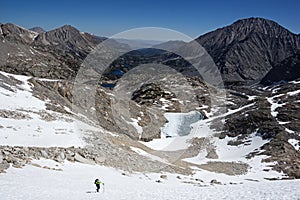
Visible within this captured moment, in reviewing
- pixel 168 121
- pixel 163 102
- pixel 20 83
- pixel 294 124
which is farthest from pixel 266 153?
pixel 163 102

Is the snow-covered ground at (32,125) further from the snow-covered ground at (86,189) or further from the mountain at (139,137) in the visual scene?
the snow-covered ground at (86,189)

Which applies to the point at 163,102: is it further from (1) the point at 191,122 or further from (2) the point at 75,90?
(2) the point at 75,90

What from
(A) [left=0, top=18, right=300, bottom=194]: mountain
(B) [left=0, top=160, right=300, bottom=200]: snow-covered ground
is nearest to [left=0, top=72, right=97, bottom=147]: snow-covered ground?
(A) [left=0, top=18, right=300, bottom=194]: mountain

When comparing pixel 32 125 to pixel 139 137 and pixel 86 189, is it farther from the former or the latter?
pixel 139 137

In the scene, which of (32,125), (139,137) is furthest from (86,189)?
(139,137)

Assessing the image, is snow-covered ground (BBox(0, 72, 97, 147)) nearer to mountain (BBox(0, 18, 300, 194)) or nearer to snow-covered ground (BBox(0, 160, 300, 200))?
mountain (BBox(0, 18, 300, 194))

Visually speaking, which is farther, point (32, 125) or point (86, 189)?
point (32, 125)

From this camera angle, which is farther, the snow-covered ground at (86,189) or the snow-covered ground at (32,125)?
the snow-covered ground at (32,125)

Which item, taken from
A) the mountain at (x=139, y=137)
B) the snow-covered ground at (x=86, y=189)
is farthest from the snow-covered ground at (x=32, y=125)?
the snow-covered ground at (x=86, y=189)
